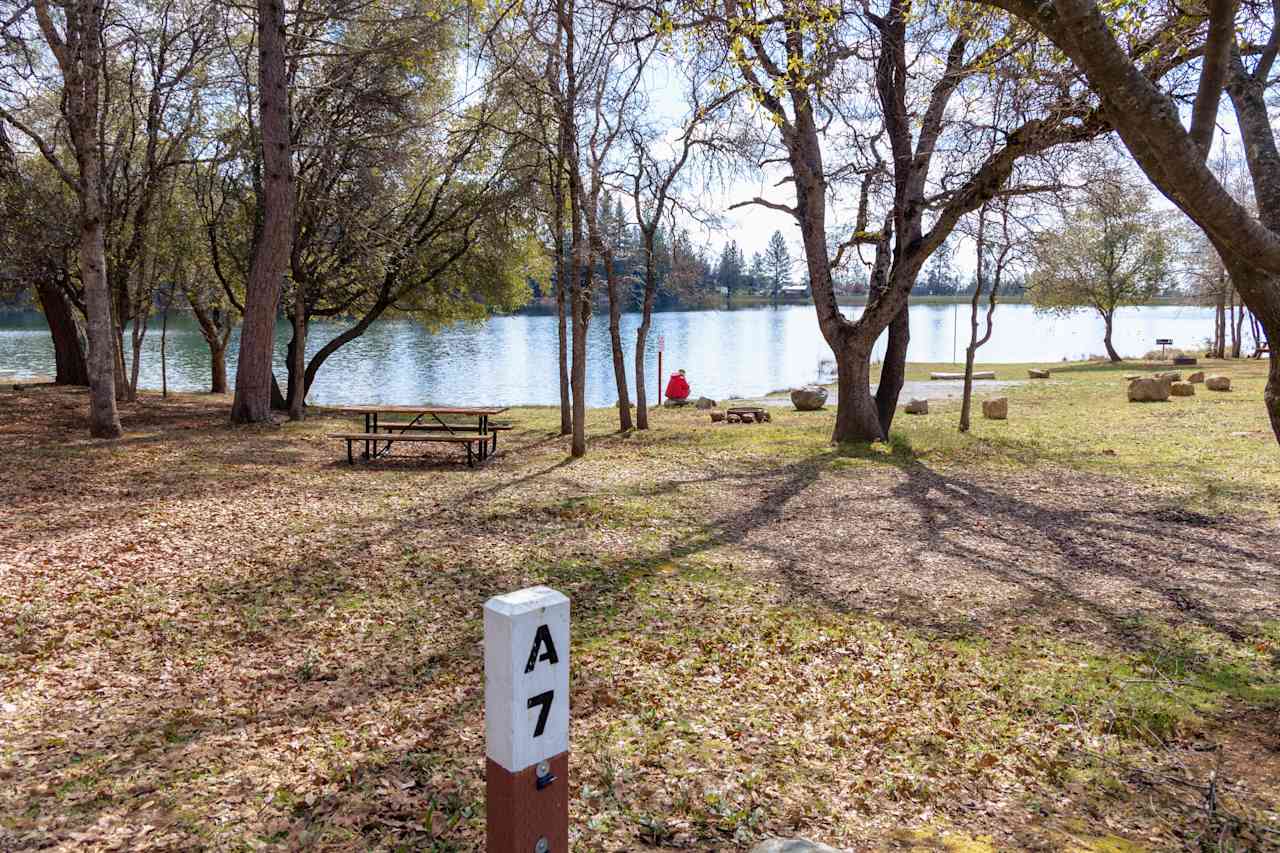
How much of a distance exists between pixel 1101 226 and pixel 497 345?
30.0 meters

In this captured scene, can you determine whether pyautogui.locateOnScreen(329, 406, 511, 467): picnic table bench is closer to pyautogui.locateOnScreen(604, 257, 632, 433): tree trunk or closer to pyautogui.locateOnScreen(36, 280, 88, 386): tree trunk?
pyautogui.locateOnScreen(604, 257, 632, 433): tree trunk

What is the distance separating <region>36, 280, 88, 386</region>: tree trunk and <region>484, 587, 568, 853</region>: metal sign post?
68.9ft

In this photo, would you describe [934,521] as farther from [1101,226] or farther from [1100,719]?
[1101,226]

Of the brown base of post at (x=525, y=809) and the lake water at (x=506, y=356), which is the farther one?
the lake water at (x=506, y=356)

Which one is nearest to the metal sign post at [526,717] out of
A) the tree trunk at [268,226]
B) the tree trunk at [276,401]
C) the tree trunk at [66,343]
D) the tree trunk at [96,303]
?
the tree trunk at [96,303]

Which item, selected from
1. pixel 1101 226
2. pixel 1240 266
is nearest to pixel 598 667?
pixel 1240 266

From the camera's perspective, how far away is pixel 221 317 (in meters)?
23.9

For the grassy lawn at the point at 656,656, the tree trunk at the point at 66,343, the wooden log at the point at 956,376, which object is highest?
the tree trunk at the point at 66,343

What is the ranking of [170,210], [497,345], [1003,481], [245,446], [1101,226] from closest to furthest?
[1003,481] → [245,446] → [170,210] → [1101,226] → [497,345]

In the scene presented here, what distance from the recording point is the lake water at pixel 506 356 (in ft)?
92.4

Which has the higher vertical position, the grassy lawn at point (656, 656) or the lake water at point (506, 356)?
the lake water at point (506, 356)

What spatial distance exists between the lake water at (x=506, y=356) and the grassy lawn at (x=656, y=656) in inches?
640

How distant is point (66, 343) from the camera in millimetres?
19375

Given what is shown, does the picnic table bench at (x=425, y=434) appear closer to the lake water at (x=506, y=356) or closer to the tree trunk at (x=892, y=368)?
the tree trunk at (x=892, y=368)
